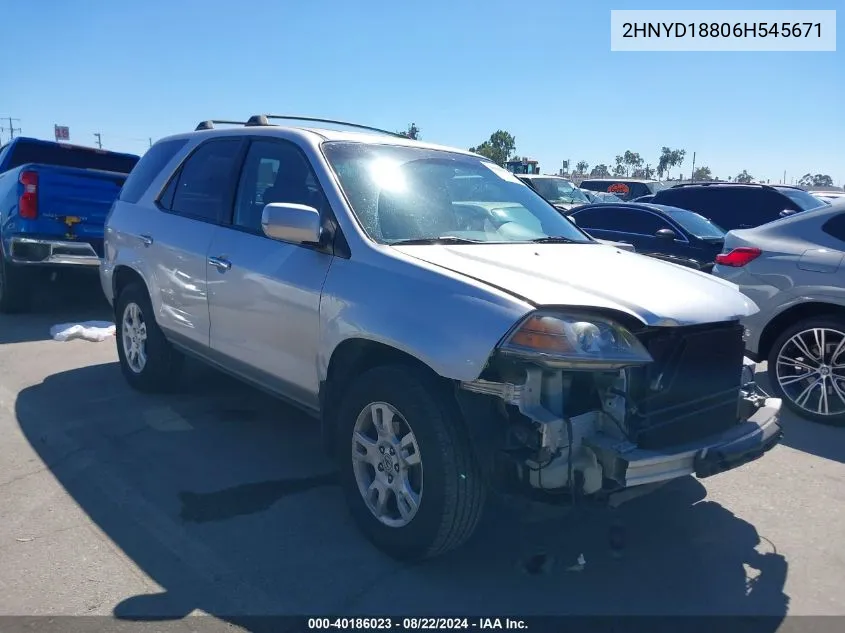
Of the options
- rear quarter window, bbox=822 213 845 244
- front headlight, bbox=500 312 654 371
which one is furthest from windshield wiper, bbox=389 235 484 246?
rear quarter window, bbox=822 213 845 244

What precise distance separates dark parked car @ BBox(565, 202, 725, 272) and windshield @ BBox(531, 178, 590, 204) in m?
8.88

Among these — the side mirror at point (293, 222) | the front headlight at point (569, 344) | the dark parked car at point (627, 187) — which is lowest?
the front headlight at point (569, 344)

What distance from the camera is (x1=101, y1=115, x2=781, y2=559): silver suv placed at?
2879 mm

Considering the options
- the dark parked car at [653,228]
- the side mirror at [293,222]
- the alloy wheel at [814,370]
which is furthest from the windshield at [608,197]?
the side mirror at [293,222]

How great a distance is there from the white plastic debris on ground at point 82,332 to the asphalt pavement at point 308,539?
2628mm

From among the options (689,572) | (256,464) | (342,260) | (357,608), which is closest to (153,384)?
(256,464)

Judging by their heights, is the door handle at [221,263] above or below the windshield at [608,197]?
below

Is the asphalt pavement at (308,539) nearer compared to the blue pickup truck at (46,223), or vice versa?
the asphalt pavement at (308,539)

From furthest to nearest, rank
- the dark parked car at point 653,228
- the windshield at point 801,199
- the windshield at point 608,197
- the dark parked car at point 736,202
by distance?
the windshield at point 608,197, the dark parked car at point 736,202, the windshield at point 801,199, the dark parked car at point 653,228

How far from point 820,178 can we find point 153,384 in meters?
85.4

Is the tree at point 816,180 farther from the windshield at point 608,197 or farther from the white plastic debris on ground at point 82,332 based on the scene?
the white plastic debris on ground at point 82,332

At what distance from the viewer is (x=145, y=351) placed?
216 inches

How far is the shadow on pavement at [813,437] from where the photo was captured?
193 inches

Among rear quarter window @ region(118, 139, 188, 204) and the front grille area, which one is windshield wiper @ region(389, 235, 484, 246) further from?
rear quarter window @ region(118, 139, 188, 204)
